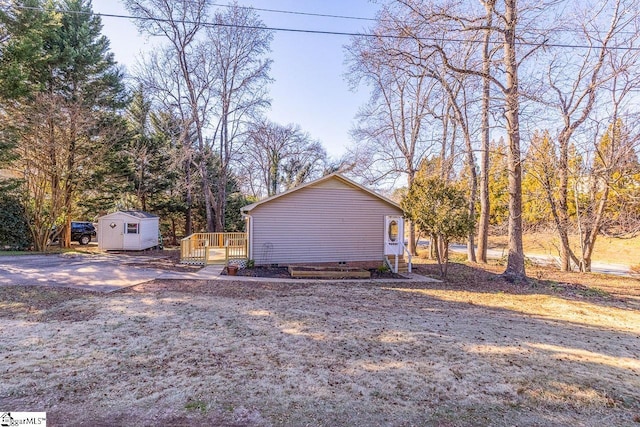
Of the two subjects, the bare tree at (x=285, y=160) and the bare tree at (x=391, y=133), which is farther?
the bare tree at (x=285, y=160)

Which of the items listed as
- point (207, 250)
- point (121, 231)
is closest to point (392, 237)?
point (207, 250)

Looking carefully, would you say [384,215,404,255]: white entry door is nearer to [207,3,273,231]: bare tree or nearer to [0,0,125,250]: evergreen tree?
[207,3,273,231]: bare tree

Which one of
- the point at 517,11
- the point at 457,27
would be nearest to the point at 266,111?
the point at 457,27

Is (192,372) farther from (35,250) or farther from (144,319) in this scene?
(35,250)

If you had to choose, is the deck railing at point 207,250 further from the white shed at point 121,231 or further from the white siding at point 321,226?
the white shed at point 121,231

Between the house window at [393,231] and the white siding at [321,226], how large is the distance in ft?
1.31

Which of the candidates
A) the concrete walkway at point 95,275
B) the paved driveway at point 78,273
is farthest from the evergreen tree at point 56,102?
the concrete walkway at point 95,275

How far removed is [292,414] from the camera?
2.81 metres

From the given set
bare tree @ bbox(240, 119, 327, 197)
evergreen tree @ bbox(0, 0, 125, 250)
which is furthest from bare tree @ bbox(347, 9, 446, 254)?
evergreen tree @ bbox(0, 0, 125, 250)

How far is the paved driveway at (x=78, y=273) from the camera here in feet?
27.7

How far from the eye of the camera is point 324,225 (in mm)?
12289

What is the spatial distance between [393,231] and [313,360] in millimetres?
10047

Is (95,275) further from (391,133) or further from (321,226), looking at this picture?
(391,133)

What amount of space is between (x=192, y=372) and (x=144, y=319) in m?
2.59
